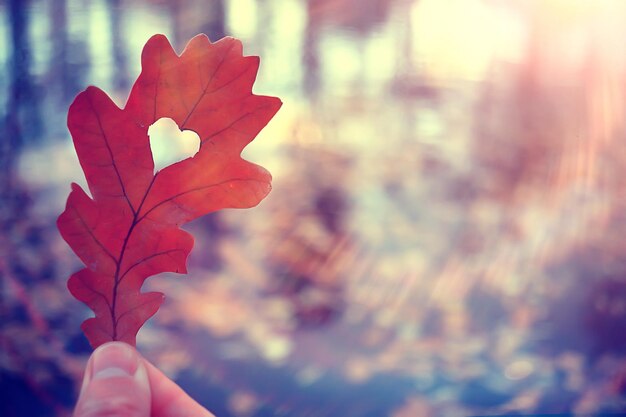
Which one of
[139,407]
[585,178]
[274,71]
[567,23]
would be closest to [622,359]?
[585,178]

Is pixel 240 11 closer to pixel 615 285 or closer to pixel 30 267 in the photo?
pixel 30 267

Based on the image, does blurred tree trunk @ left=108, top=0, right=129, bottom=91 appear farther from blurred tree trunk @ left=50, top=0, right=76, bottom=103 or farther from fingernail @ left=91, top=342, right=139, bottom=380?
fingernail @ left=91, top=342, right=139, bottom=380

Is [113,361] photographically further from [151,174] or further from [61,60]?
[61,60]

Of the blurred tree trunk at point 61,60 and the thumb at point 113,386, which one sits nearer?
the thumb at point 113,386

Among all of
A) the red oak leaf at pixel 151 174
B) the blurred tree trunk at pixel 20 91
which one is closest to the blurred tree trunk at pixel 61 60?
the blurred tree trunk at pixel 20 91

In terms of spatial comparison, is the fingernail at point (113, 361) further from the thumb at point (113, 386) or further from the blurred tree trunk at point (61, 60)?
the blurred tree trunk at point (61, 60)

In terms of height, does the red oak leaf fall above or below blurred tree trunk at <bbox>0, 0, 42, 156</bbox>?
below

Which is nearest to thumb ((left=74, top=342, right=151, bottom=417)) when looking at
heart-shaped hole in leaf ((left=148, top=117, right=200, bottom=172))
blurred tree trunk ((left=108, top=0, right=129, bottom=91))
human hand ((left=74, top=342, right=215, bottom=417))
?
human hand ((left=74, top=342, right=215, bottom=417))
